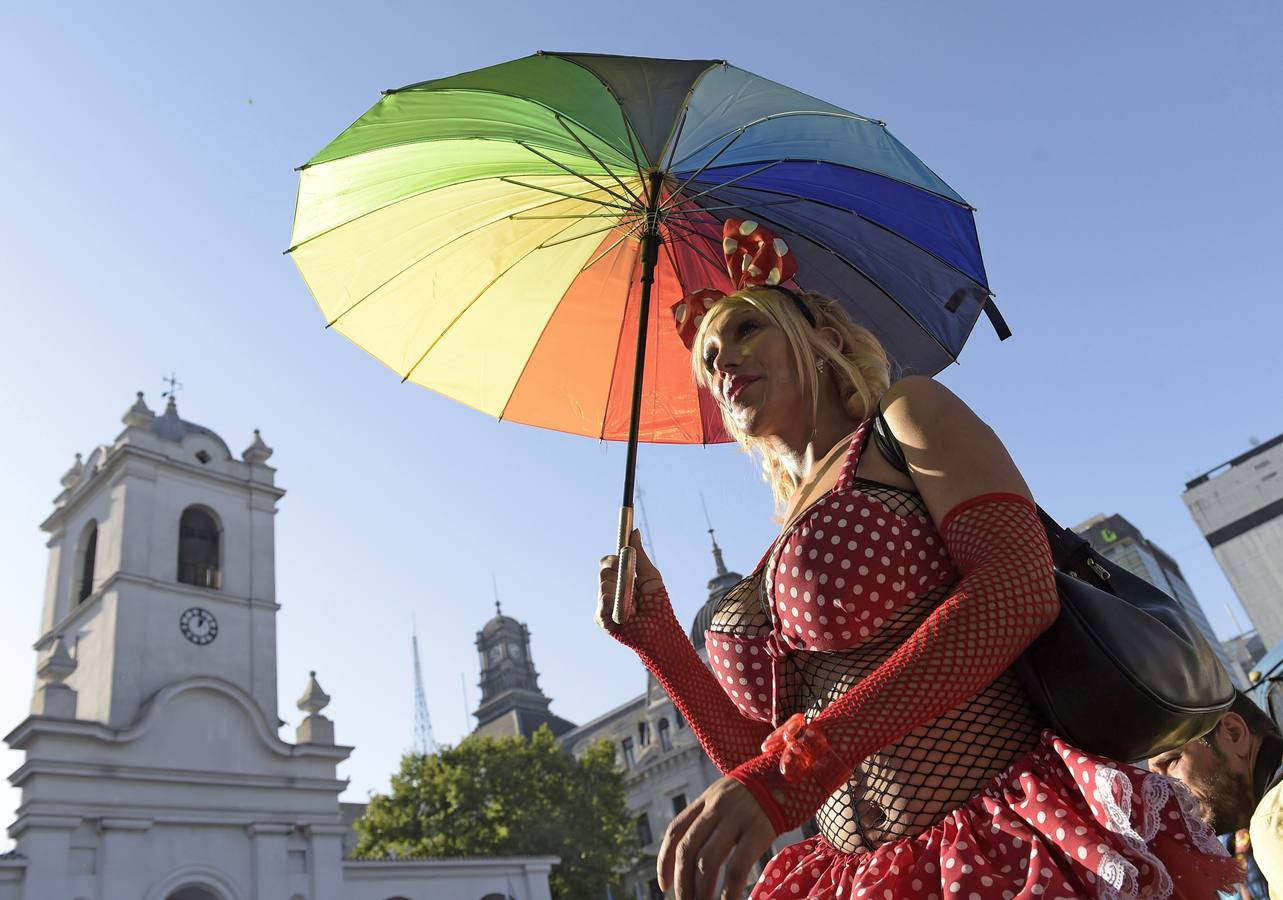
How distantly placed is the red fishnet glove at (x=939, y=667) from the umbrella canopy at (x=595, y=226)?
129 cm

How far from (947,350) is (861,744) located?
6.50 ft

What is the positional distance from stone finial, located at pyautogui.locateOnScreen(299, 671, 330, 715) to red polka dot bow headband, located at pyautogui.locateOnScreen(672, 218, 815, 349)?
26769 millimetres

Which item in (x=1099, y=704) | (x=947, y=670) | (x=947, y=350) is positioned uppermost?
(x=947, y=350)

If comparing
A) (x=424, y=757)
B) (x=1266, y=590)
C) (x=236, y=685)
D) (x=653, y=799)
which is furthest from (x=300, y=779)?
(x=1266, y=590)

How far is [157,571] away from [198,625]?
6.06 ft

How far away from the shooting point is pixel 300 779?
81.6ft

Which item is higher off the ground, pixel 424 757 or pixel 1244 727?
pixel 424 757

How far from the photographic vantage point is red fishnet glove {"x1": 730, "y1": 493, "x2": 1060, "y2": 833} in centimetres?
150

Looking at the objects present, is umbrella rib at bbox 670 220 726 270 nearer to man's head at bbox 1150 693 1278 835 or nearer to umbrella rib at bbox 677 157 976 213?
umbrella rib at bbox 677 157 976 213

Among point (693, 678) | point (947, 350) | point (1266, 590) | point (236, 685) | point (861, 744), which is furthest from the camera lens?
point (1266, 590)

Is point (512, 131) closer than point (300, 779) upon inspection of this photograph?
Yes

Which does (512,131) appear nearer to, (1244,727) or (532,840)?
(1244,727)

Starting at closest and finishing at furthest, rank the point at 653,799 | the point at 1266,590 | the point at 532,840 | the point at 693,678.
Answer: the point at 693,678 → the point at 532,840 → the point at 653,799 → the point at 1266,590

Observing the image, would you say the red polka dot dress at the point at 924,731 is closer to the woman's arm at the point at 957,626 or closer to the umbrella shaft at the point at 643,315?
the woman's arm at the point at 957,626
